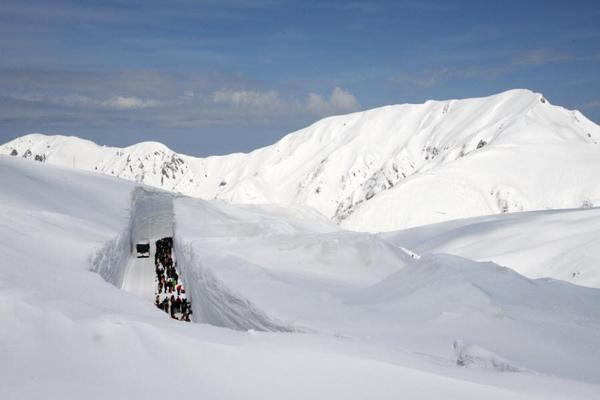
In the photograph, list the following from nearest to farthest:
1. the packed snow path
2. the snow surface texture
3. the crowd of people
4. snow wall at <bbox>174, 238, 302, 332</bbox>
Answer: the snow surface texture, snow wall at <bbox>174, 238, 302, 332</bbox>, the crowd of people, the packed snow path

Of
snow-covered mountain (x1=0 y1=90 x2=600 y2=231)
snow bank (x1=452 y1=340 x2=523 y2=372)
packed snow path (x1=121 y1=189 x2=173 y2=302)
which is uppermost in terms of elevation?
snow-covered mountain (x1=0 y1=90 x2=600 y2=231)

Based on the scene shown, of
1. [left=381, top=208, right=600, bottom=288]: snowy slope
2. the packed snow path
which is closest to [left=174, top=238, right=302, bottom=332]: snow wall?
the packed snow path

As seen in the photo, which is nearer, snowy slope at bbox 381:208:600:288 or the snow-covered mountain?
snowy slope at bbox 381:208:600:288

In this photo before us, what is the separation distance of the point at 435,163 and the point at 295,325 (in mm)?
112196

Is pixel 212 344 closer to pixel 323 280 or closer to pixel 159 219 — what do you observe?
pixel 323 280

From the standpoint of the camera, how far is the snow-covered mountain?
8219 centimetres

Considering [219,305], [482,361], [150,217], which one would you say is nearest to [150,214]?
[150,217]

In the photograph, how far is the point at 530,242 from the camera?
117ft

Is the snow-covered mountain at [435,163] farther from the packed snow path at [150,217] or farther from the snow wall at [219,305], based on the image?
the snow wall at [219,305]

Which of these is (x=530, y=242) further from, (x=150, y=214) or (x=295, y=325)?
(x=295, y=325)

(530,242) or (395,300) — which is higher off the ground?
(530,242)

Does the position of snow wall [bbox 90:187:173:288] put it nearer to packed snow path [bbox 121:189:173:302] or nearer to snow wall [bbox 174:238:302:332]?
packed snow path [bbox 121:189:173:302]

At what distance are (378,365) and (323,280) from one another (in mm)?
10569

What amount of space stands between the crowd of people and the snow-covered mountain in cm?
5258
